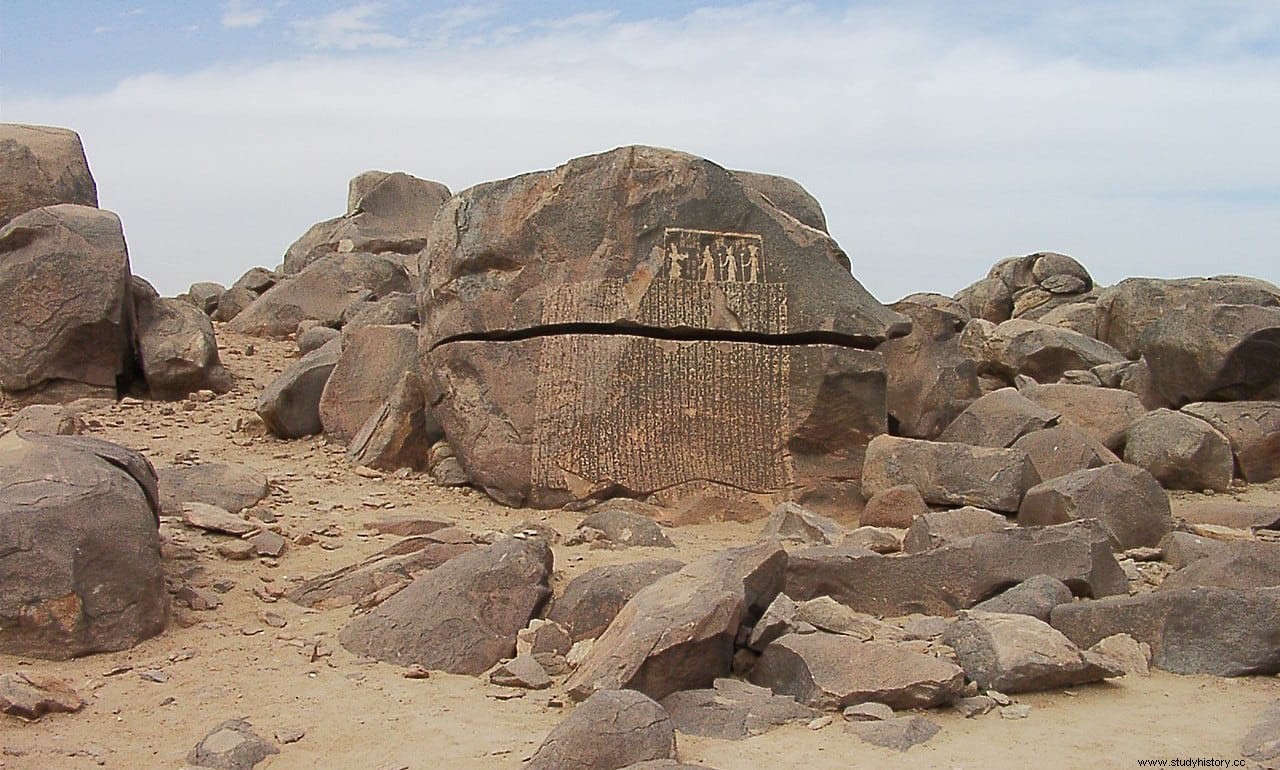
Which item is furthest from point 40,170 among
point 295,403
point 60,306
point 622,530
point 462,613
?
point 462,613

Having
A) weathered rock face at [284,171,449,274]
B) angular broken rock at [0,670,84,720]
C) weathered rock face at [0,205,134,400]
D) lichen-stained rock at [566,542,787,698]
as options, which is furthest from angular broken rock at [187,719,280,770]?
weathered rock face at [284,171,449,274]

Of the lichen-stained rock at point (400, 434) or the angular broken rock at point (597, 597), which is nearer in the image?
the angular broken rock at point (597, 597)

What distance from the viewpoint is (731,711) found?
3.46 meters

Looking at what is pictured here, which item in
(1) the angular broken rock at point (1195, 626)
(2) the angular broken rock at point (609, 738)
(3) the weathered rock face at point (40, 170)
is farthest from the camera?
(3) the weathered rock face at point (40, 170)

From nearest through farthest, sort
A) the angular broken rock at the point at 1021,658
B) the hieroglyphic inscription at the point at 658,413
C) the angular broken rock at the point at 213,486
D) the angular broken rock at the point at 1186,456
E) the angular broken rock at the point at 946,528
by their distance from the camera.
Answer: the angular broken rock at the point at 1021,658 → the angular broken rock at the point at 946,528 → the angular broken rock at the point at 213,486 → the hieroglyphic inscription at the point at 658,413 → the angular broken rock at the point at 1186,456

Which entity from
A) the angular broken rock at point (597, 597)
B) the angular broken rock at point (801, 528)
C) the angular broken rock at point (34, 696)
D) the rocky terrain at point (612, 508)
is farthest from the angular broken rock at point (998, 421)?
the angular broken rock at point (34, 696)

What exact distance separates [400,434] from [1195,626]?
415cm

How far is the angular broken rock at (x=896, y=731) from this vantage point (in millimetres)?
3273

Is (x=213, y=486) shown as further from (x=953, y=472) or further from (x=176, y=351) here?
(x=953, y=472)

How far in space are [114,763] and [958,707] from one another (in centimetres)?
215

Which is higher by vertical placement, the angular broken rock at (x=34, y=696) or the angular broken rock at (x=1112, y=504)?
the angular broken rock at (x=1112, y=504)

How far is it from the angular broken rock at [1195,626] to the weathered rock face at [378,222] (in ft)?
29.6

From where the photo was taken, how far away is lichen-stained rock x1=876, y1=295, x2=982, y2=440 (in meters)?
7.46

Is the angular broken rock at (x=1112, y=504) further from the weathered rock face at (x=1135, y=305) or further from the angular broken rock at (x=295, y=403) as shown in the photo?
the weathered rock face at (x=1135, y=305)
